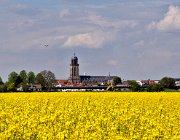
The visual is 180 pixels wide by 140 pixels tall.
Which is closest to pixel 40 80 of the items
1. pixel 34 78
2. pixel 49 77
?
pixel 34 78

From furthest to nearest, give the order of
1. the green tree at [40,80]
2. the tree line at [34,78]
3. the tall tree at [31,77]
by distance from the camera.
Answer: the green tree at [40,80]
the tall tree at [31,77]
the tree line at [34,78]

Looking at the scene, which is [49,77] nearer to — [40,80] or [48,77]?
[48,77]

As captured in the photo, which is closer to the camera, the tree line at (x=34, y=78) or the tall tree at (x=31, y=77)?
the tree line at (x=34, y=78)

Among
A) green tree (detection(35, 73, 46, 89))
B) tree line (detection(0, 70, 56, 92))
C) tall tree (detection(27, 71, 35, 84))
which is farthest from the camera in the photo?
green tree (detection(35, 73, 46, 89))

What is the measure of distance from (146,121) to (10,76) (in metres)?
110

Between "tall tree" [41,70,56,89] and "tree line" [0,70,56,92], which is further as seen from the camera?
"tall tree" [41,70,56,89]

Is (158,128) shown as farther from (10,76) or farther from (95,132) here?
(10,76)

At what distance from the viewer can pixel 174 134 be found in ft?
30.9

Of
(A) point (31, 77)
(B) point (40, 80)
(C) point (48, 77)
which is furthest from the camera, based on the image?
(C) point (48, 77)

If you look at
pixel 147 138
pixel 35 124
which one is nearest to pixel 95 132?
pixel 147 138

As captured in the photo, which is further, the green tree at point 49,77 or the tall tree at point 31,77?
the green tree at point 49,77

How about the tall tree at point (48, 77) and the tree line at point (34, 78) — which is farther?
the tall tree at point (48, 77)

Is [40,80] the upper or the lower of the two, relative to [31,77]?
lower

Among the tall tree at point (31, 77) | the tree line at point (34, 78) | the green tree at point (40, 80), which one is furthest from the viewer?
the green tree at point (40, 80)
